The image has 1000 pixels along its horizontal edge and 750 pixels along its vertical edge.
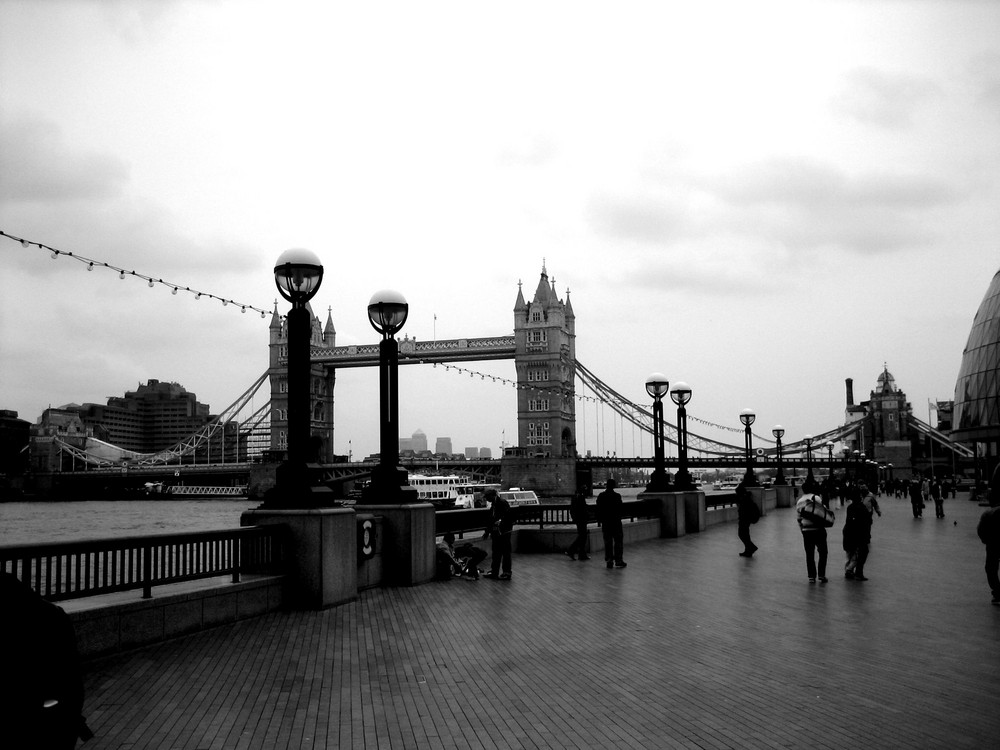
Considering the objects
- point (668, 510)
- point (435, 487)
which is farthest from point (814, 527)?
point (435, 487)

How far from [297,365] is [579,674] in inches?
220

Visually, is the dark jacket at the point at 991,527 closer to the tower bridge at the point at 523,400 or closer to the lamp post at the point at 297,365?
the lamp post at the point at 297,365

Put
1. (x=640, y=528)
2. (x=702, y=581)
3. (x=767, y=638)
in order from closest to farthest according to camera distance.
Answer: (x=767, y=638) → (x=702, y=581) → (x=640, y=528)

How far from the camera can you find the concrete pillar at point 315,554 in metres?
9.71

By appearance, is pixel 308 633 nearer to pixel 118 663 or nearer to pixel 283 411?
pixel 118 663

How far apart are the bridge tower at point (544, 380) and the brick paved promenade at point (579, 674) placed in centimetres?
9230

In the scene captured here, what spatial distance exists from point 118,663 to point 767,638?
225 inches

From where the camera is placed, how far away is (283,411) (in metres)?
121

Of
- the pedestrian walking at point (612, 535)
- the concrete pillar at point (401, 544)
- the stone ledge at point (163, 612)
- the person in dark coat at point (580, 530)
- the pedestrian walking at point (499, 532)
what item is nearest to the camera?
the stone ledge at point (163, 612)

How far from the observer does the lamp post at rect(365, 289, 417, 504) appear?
498 inches

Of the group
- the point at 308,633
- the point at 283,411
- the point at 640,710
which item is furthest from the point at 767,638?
the point at 283,411

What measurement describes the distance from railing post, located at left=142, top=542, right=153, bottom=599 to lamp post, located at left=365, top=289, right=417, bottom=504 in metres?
4.69

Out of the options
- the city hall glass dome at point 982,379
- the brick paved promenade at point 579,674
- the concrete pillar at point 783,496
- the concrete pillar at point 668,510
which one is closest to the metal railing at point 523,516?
the concrete pillar at point 668,510

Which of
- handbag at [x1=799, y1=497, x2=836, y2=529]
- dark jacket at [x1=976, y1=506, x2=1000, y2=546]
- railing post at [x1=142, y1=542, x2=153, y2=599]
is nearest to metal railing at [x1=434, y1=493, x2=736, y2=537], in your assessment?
handbag at [x1=799, y1=497, x2=836, y2=529]
